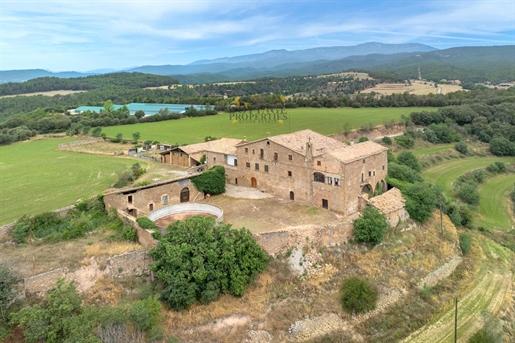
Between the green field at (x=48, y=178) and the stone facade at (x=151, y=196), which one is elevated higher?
Result: the green field at (x=48, y=178)

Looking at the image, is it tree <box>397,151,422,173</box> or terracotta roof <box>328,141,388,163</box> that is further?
tree <box>397,151,422,173</box>

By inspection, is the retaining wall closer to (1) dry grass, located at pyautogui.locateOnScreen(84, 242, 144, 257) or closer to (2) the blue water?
(1) dry grass, located at pyautogui.locateOnScreen(84, 242, 144, 257)

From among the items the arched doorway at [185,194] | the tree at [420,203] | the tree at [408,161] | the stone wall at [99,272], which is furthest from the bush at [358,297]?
the tree at [408,161]

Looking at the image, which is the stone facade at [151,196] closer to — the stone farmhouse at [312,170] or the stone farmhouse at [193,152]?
the stone farmhouse at [312,170]

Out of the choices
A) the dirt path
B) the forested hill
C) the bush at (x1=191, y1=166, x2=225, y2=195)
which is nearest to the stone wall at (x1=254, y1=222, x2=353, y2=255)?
the dirt path

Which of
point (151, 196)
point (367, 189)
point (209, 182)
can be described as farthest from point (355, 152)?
point (151, 196)

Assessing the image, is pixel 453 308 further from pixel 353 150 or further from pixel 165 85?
pixel 165 85
